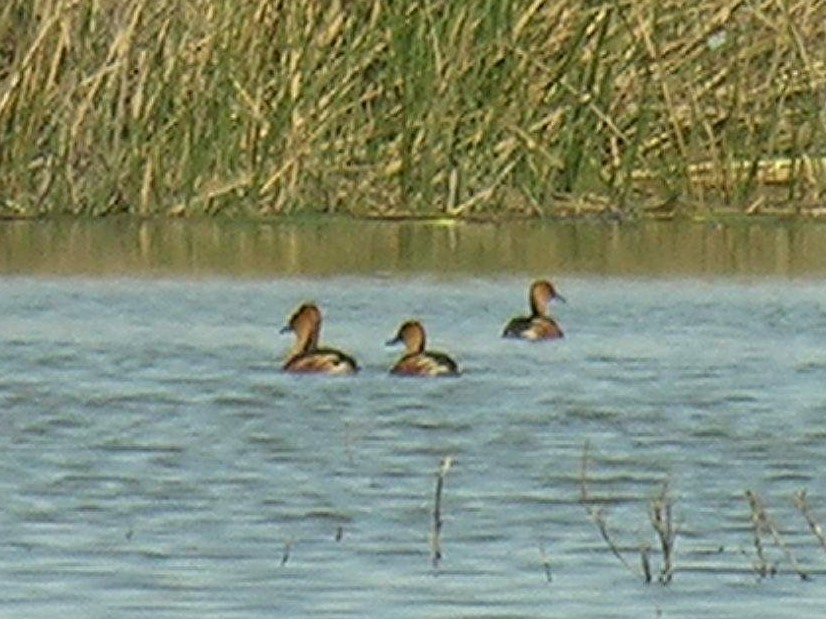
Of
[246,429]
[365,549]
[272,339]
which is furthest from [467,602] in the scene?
[272,339]

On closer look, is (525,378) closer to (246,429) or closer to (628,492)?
(246,429)

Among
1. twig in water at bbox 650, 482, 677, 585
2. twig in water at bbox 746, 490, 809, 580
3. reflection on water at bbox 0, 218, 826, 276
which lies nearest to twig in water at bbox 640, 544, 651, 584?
twig in water at bbox 650, 482, 677, 585

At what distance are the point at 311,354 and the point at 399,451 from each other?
8.97ft

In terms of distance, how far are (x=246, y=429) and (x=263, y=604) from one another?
4171 millimetres

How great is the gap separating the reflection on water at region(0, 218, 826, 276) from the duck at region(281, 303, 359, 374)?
427 centimetres

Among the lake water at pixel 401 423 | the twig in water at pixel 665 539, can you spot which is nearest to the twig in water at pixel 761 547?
the lake water at pixel 401 423

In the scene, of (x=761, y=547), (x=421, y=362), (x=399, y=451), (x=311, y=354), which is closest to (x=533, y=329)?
(x=311, y=354)

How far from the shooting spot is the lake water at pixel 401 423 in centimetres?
930

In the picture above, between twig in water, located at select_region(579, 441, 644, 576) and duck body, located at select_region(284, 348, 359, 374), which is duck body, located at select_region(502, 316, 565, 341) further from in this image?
twig in water, located at select_region(579, 441, 644, 576)

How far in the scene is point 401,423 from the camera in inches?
527

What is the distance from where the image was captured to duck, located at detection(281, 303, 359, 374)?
1494 centimetres

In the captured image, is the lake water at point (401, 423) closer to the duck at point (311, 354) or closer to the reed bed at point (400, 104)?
the duck at point (311, 354)

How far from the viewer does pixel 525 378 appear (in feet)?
49.5

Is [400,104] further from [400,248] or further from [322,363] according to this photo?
[322,363]
